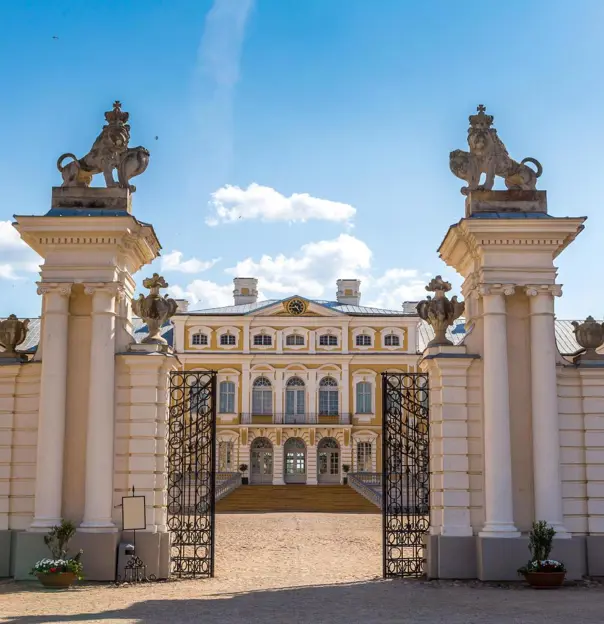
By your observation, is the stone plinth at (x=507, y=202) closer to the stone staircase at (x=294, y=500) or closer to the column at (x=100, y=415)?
the column at (x=100, y=415)

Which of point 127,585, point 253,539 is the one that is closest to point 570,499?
point 127,585

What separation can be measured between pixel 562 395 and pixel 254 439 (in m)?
40.1

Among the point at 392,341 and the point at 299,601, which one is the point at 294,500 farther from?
the point at 299,601

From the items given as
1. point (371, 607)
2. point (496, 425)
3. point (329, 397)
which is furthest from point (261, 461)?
point (371, 607)

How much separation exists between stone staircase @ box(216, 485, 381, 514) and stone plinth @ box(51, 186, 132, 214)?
20.9 m

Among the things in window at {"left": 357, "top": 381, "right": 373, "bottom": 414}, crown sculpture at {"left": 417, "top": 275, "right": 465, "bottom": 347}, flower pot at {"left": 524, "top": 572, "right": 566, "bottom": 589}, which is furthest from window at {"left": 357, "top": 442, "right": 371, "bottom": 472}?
flower pot at {"left": 524, "top": 572, "right": 566, "bottom": 589}

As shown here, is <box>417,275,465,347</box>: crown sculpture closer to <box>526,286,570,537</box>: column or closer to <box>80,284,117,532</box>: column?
<box>526,286,570,537</box>: column

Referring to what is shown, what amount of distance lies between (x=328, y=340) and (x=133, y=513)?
40.2 metres

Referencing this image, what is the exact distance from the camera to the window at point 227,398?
52.8 meters

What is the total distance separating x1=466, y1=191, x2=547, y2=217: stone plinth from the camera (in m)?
13.7

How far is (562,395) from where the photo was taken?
44.2 feet

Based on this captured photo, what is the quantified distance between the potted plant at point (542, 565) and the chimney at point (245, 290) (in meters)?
44.6

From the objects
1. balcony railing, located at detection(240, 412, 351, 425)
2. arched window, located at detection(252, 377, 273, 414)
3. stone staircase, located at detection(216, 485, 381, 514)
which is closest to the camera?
stone staircase, located at detection(216, 485, 381, 514)

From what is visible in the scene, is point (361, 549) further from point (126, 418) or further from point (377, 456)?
point (377, 456)
